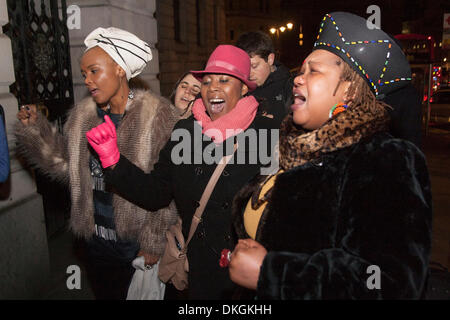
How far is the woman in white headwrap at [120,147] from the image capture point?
268 cm

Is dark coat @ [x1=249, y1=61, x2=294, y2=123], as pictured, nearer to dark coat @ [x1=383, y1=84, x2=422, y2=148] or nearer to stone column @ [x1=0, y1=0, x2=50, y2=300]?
dark coat @ [x1=383, y1=84, x2=422, y2=148]

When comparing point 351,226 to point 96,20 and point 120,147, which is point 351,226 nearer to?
point 120,147

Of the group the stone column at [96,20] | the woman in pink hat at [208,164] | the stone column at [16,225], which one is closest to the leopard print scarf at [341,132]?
the woman in pink hat at [208,164]

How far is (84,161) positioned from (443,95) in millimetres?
26540

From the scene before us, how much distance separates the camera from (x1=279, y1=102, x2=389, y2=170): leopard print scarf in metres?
1.38

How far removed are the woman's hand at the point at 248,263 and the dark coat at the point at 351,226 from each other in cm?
5

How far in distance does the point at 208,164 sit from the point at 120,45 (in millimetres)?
1230

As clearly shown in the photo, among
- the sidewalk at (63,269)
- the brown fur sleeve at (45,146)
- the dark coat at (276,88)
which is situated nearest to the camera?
the brown fur sleeve at (45,146)

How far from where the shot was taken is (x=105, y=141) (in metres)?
2.24

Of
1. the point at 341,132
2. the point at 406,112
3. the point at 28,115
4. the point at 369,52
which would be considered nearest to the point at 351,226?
the point at 341,132

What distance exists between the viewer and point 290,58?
56.1 metres

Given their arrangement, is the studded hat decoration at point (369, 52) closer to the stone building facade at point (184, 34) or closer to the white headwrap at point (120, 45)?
the white headwrap at point (120, 45)

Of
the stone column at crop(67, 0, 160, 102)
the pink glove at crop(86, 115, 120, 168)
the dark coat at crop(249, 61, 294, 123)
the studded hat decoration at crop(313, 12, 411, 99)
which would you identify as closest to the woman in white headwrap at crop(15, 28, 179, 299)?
the pink glove at crop(86, 115, 120, 168)
